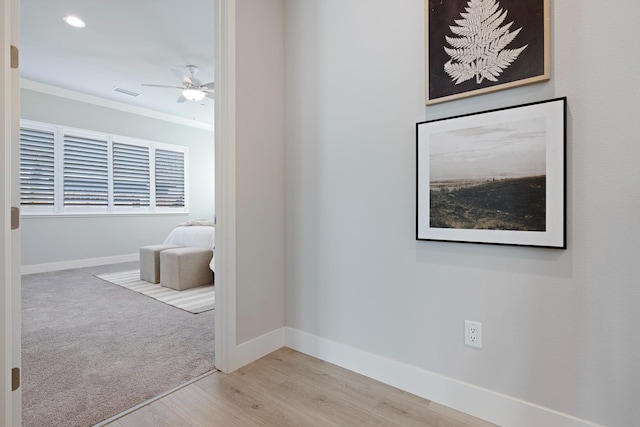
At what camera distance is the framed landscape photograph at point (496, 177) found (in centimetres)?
133

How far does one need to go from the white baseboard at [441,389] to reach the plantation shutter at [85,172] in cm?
489

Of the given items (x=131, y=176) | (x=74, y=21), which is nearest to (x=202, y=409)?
(x=74, y=21)

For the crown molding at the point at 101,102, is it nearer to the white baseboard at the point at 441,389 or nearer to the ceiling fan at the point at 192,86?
the ceiling fan at the point at 192,86

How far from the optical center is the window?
15.2 feet

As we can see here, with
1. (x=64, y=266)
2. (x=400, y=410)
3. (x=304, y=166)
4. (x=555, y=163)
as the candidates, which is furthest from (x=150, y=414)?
(x=64, y=266)

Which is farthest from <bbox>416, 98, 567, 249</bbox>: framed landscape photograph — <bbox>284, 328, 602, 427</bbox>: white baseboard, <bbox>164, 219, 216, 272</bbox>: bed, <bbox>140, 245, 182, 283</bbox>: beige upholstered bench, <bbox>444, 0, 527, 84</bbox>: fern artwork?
<bbox>140, 245, 182, 283</bbox>: beige upholstered bench

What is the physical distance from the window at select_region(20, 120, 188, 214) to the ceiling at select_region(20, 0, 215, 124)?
2.72 feet

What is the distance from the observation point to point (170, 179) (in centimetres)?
645

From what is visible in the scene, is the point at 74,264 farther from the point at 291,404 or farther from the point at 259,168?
the point at 291,404

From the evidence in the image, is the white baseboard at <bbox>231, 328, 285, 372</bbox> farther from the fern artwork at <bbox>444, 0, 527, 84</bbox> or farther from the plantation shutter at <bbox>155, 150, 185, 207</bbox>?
the plantation shutter at <bbox>155, 150, 185, 207</bbox>

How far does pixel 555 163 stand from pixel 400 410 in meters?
1.34

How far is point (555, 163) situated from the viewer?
1.32 metres

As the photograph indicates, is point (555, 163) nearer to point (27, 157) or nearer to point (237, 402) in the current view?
point (237, 402)

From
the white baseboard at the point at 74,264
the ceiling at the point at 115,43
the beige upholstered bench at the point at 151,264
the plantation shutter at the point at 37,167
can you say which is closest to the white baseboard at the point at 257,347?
the beige upholstered bench at the point at 151,264
